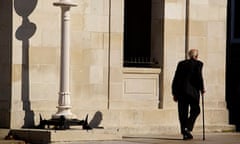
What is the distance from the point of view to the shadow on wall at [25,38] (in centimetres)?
1906

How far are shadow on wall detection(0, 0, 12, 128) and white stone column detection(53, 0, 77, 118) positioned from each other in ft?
3.53

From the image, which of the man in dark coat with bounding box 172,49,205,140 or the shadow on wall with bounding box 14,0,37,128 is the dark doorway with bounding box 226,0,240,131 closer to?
the man in dark coat with bounding box 172,49,205,140

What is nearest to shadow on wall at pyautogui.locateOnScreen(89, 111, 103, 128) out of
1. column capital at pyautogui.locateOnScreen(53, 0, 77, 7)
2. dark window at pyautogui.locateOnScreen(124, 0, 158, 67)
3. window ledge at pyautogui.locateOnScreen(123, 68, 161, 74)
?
window ledge at pyautogui.locateOnScreen(123, 68, 161, 74)

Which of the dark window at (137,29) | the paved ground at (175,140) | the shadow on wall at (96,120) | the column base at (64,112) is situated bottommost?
the paved ground at (175,140)

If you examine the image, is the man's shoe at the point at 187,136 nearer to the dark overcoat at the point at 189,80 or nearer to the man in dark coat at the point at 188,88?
the man in dark coat at the point at 188,88

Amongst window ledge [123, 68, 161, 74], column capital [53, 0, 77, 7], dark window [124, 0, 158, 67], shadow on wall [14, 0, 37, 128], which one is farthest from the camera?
dark window [124, 0, 158, 67]

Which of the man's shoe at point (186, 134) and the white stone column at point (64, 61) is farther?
the man's shoe at point (186, 134)

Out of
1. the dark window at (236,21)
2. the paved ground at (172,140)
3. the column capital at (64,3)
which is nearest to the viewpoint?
the paved ground at (172,140)

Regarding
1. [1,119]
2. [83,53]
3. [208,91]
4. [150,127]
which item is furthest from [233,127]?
[1,119]

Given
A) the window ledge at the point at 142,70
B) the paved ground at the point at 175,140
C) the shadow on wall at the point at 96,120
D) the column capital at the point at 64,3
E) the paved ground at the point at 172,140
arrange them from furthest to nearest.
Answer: the window ledge at the point at 142,70, the shadow on wall at the point at 96,120, the column capital at the point at 64,3, the paved ground at the point at 175,140, the paved ground at the point at 172,140

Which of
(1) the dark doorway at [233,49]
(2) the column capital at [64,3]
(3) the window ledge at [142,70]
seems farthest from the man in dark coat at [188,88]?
(1) the dark doorway at [233,49]

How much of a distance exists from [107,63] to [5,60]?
250 cm

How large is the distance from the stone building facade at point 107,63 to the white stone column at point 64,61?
19.5 inches

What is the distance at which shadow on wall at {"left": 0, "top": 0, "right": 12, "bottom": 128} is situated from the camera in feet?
62.6
